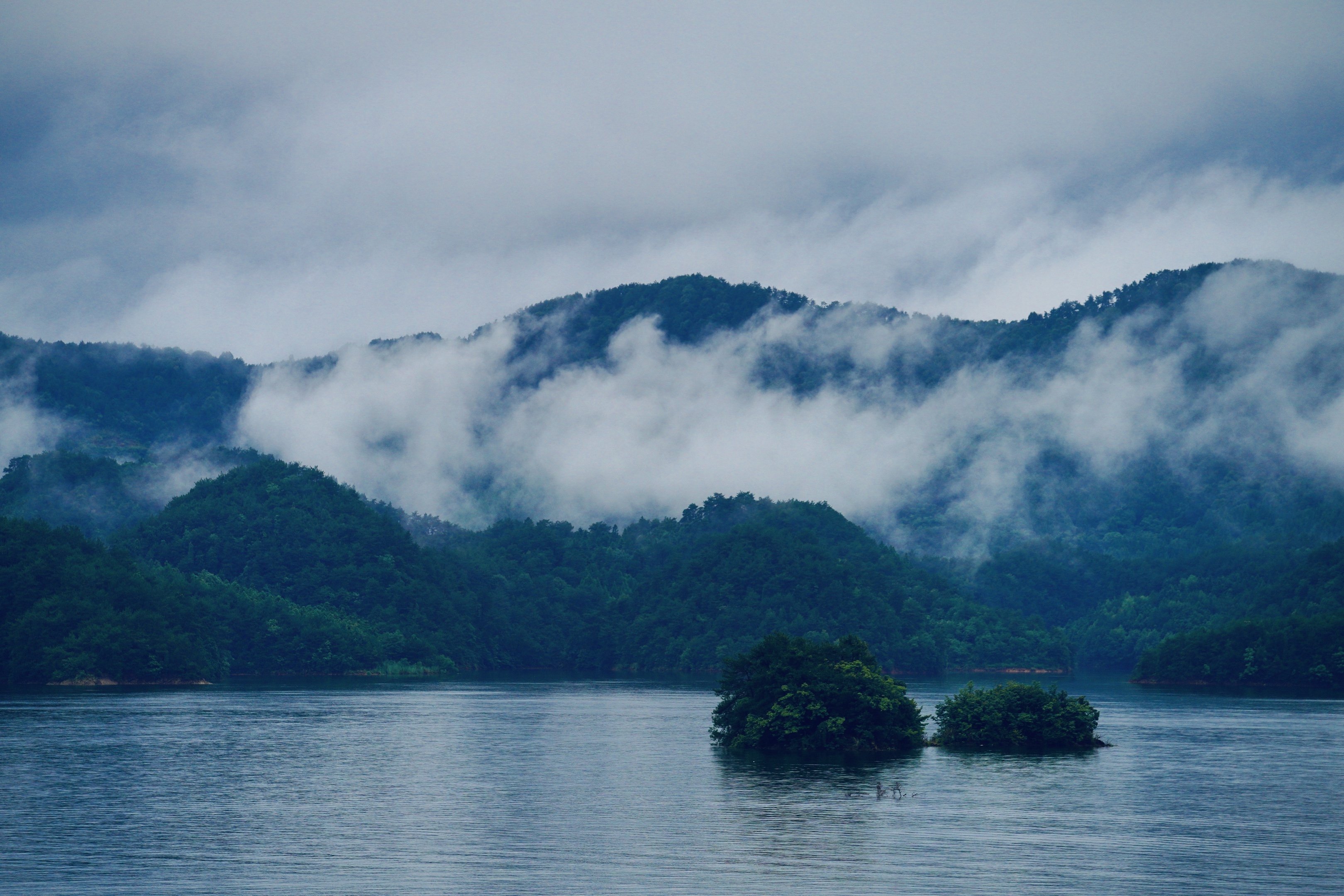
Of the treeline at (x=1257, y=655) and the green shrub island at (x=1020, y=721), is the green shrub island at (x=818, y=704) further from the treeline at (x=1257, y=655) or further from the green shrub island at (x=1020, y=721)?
the treeline at (x=1257, y=655)

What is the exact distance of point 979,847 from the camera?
160ft

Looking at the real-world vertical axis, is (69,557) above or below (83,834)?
above

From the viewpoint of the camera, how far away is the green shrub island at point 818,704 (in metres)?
82.0

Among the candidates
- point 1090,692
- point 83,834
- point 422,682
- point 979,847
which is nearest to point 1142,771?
point 979,847

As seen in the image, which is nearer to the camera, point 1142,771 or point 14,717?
point 1142,771

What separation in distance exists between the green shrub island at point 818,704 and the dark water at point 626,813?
2784 millimetres

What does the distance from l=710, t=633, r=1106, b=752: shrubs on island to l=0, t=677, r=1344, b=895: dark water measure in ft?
8.84

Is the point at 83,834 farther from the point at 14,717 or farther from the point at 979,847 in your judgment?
the point at 14,717

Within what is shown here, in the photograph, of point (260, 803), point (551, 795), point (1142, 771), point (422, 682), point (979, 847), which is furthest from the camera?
point (422, 682)

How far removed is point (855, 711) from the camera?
82.6m

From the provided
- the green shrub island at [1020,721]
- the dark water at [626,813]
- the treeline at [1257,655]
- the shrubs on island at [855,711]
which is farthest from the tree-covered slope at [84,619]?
the treeline at [1257,655]

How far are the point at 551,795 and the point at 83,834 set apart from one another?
64.9 ft

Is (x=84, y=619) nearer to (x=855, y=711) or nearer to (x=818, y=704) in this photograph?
(x=818, y=704)

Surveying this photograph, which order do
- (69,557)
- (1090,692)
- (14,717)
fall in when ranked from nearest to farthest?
(14,717)
(1090,692)
(69,557)
